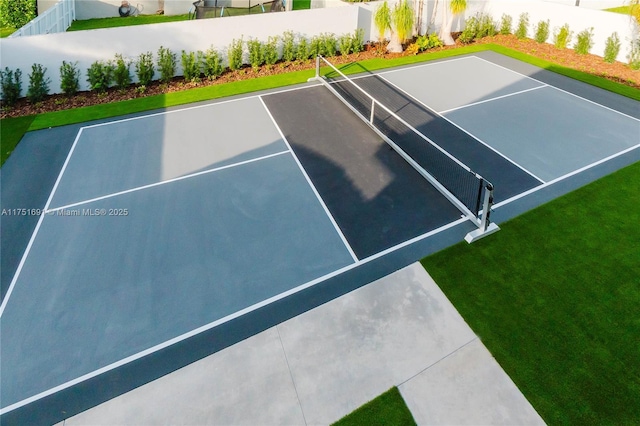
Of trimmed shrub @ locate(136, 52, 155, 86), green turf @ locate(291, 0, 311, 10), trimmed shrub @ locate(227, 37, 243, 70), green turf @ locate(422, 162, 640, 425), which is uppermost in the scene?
green turf @ locate(291, 0, 311, 10)

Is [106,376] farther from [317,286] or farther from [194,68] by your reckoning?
[194,68]

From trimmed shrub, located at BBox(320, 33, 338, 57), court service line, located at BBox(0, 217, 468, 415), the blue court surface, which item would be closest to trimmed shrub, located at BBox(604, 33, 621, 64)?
the blue court surface

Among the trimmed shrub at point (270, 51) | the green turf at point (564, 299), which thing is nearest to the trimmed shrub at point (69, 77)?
the trimmed shrub at point (270, 51)

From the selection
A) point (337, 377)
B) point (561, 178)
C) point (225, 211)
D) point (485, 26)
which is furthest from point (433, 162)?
point (485, 26)

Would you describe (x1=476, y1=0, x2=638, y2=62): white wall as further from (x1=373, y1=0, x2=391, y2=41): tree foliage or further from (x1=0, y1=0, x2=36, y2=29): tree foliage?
(x1=0, y1=0, x2=36, y2=29): tree foliage

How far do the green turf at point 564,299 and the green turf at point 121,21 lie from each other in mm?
21330

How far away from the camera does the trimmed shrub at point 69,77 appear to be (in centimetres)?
1340

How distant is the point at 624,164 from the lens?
976 cm

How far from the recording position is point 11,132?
11641mm

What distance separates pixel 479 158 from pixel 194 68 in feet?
34.7

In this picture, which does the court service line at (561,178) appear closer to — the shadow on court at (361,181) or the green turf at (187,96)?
the shadow on court at (361,181)

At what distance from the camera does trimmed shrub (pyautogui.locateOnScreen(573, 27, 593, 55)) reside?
54.9ft

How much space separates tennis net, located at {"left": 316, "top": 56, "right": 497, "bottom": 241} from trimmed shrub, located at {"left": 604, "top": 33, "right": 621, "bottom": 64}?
1042 centimetres

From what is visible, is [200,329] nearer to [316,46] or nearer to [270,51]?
[270,51]
